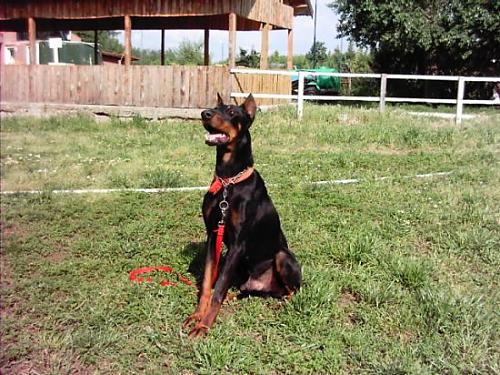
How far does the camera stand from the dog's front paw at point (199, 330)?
3188mm

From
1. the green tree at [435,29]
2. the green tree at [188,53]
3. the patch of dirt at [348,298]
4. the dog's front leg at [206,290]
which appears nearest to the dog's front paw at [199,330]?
the dog's front leg at [206,290]

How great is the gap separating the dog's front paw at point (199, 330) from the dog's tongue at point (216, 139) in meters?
1.13

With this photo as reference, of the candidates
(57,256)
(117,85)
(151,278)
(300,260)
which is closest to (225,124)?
(151,278)

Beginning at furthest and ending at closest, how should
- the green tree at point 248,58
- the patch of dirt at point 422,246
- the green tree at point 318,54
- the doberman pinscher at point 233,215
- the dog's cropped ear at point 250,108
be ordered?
1. the green tree at point 318,54
2. the green tree at point 248,58
3. the patch of dirt at point 422,246
4. the dog's cropped ear at point 250,108
5. the doberman pinscher at point 233,215

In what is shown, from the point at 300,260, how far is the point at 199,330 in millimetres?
1458

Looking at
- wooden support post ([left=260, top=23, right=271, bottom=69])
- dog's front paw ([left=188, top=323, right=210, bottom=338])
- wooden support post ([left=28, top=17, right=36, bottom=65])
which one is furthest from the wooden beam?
dog's front paw ([left=188, top=323, right=210, bottom=338])

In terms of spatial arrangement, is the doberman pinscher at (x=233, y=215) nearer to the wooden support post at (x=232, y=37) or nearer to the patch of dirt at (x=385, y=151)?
the patch of dirt at (x=385, y=151)

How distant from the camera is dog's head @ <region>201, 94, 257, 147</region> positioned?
3212mm

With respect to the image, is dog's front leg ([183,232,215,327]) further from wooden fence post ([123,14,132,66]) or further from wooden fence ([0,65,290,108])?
wooden fence post ([123,14,132,66])

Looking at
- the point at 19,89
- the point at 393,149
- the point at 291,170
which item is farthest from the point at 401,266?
the point at 19,89

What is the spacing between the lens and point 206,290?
3398 mm

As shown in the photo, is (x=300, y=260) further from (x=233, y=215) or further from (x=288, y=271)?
(x=233, y=215)

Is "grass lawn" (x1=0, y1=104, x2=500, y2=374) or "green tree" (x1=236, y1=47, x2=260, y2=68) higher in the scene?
"green tree" (x1=236, y1=47, x2=260, y2=68)

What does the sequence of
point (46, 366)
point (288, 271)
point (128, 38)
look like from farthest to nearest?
point (128, 38)
point (288, 271)
point (46, 366)
